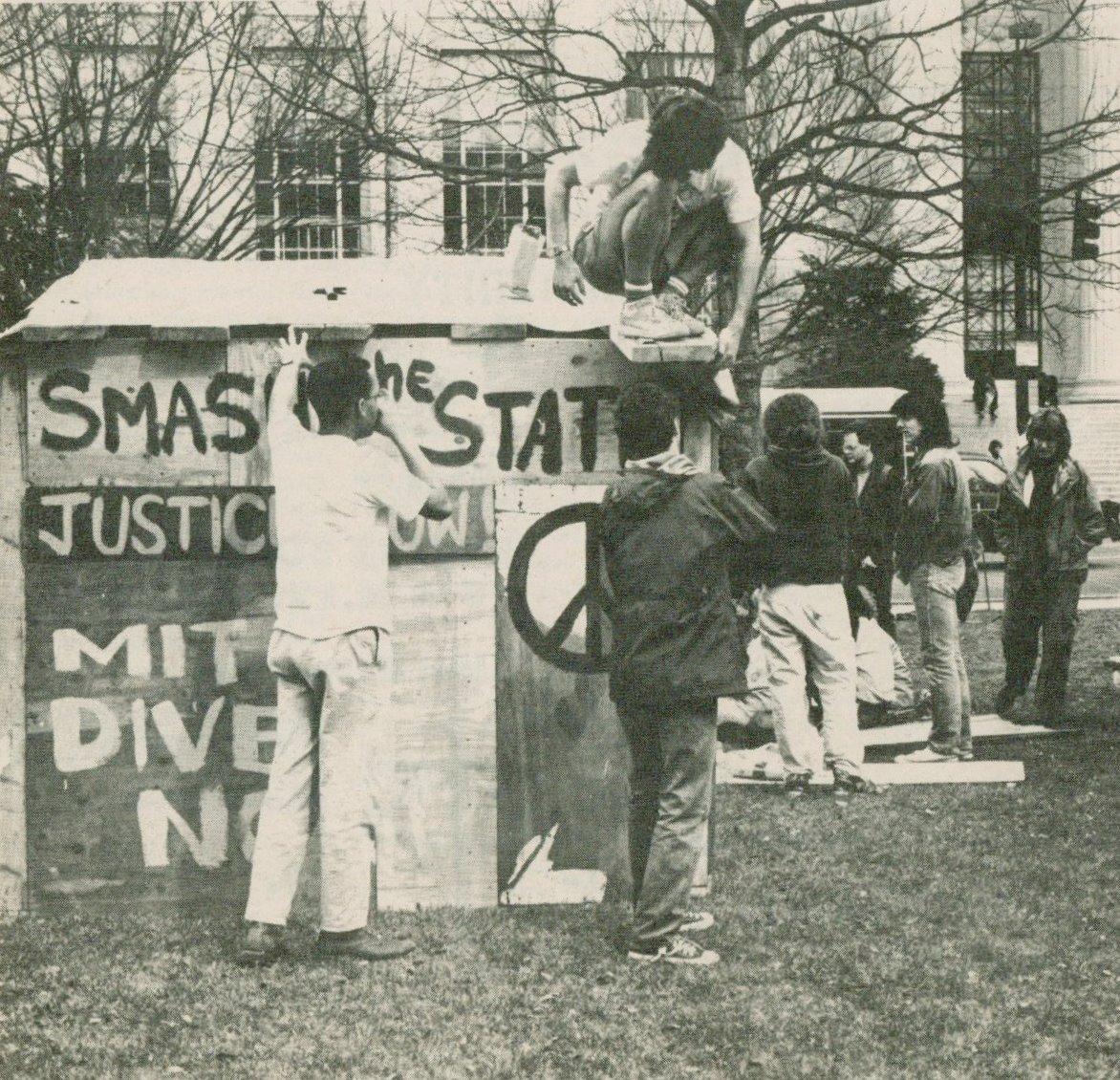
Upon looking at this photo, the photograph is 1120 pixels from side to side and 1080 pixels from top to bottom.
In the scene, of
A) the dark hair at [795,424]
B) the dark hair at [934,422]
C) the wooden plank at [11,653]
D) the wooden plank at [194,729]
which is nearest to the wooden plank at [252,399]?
the wooden plank at [194,729]

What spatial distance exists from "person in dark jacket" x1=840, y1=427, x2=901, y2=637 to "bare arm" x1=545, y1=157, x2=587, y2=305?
183 inches

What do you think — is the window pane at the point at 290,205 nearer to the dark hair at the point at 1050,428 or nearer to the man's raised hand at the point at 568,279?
the dark hair at the point at 1050,428

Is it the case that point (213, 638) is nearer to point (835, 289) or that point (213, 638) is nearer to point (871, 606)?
point (871, 606)

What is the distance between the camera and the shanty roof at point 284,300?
6.62 meters

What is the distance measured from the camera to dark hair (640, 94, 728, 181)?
233 inches

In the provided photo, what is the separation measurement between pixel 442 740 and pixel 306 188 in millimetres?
12712

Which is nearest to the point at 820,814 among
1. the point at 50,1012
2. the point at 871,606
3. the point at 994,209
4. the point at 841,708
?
the point at 841,708

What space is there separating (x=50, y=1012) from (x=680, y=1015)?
6.54ft

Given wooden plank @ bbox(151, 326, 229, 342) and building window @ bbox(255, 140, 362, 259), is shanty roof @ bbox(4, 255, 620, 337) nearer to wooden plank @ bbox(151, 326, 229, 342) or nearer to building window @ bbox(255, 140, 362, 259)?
wooden plank @ bbox(151, 326, 229, 342)

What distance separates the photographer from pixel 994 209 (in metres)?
15.3

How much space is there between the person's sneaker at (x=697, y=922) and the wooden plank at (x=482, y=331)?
2.32m

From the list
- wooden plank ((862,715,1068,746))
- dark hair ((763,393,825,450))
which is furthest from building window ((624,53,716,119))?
dark hair ((763,393,825,450))

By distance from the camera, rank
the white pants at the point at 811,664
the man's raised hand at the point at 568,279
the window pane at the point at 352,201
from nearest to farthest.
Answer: the man's raised hand at the point at 568,279 < the white pants at the point at 811,664 < the window pane at the point at 352,201

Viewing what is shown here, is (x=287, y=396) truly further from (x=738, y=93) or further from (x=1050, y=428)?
(x=738, y=93)
